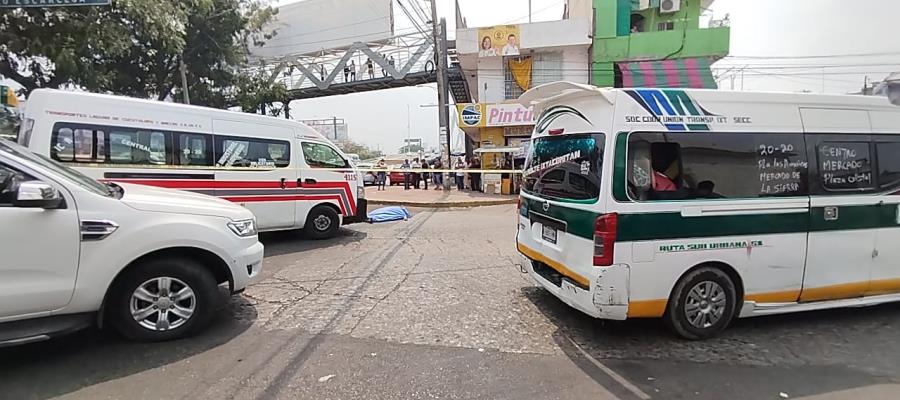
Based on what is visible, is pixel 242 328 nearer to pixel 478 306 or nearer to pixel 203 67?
pixel 478 306

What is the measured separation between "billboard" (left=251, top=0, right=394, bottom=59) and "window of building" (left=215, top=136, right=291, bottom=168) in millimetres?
23914

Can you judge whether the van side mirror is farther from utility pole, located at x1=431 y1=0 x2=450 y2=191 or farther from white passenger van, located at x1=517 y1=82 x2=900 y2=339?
utility pole, located at x1=431 y1=0 x2=450 y2=191

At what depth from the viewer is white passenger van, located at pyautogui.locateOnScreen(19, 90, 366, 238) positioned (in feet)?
22.0

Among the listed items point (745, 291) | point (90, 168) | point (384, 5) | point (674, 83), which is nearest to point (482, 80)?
point (674, 83)

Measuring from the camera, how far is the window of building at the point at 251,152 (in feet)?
26.1

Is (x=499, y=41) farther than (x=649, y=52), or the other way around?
(x=499, y=41)

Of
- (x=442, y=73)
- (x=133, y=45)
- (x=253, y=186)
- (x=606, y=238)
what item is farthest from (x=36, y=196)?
(x=442, y=73)

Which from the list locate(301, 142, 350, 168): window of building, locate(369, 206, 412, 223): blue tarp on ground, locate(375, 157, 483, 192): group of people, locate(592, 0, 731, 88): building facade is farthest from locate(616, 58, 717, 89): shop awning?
locate(301, 142, 350, 168): window of building

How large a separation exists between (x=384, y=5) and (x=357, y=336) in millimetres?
30666

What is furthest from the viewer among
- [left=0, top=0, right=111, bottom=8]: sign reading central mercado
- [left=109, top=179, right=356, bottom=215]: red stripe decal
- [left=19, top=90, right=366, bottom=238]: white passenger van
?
[left=109, top=179, right=356, bottom=215]: red stripe decal

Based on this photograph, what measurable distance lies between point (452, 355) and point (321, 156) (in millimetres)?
6140

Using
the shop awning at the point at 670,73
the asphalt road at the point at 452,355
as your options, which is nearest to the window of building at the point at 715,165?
the asphalt road at the point at 452,355

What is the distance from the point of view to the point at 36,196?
132 inches

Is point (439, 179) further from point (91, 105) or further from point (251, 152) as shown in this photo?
point (91, 105)
